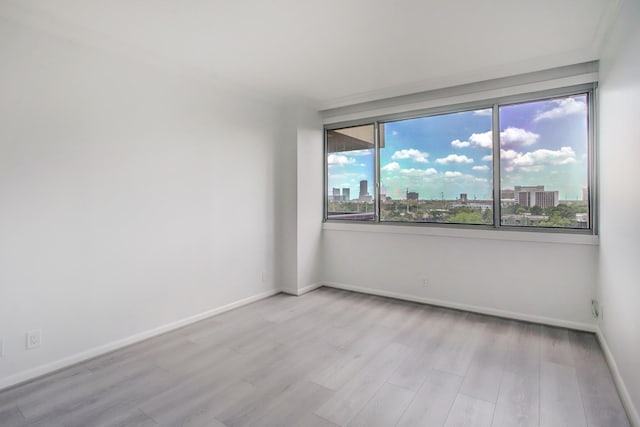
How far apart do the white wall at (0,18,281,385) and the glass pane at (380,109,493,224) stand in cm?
192

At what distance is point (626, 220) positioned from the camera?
6.66ft

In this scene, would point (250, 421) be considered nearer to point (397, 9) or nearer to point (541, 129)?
point (397, 9)

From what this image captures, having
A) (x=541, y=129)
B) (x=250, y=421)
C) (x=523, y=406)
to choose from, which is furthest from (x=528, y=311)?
(x=250, y=421)

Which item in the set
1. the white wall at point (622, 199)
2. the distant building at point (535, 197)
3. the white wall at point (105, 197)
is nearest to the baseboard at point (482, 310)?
the white wall at point (622, 199)

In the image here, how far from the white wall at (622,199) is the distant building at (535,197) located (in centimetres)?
51

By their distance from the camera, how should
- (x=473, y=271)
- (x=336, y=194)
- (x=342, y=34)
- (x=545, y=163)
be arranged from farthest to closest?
(x=336, y=194), (x=473, y=271), (x=545, y=163), (x=342, y=34)

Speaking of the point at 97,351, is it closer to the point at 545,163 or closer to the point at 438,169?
the point at 438,169

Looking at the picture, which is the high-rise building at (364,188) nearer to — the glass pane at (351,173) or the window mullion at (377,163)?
the glass pane at (351,173)

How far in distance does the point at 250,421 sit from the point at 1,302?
1850 millimetres

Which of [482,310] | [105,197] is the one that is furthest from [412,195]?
[105,197]

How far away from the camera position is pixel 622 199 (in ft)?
7.01

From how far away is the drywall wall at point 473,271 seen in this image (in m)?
3.16

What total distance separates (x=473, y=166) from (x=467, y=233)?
76 cm

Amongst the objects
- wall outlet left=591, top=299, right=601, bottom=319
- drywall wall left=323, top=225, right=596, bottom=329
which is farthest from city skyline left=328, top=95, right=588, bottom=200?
wall outlet left=591, top=299, right=601, bottom=319
